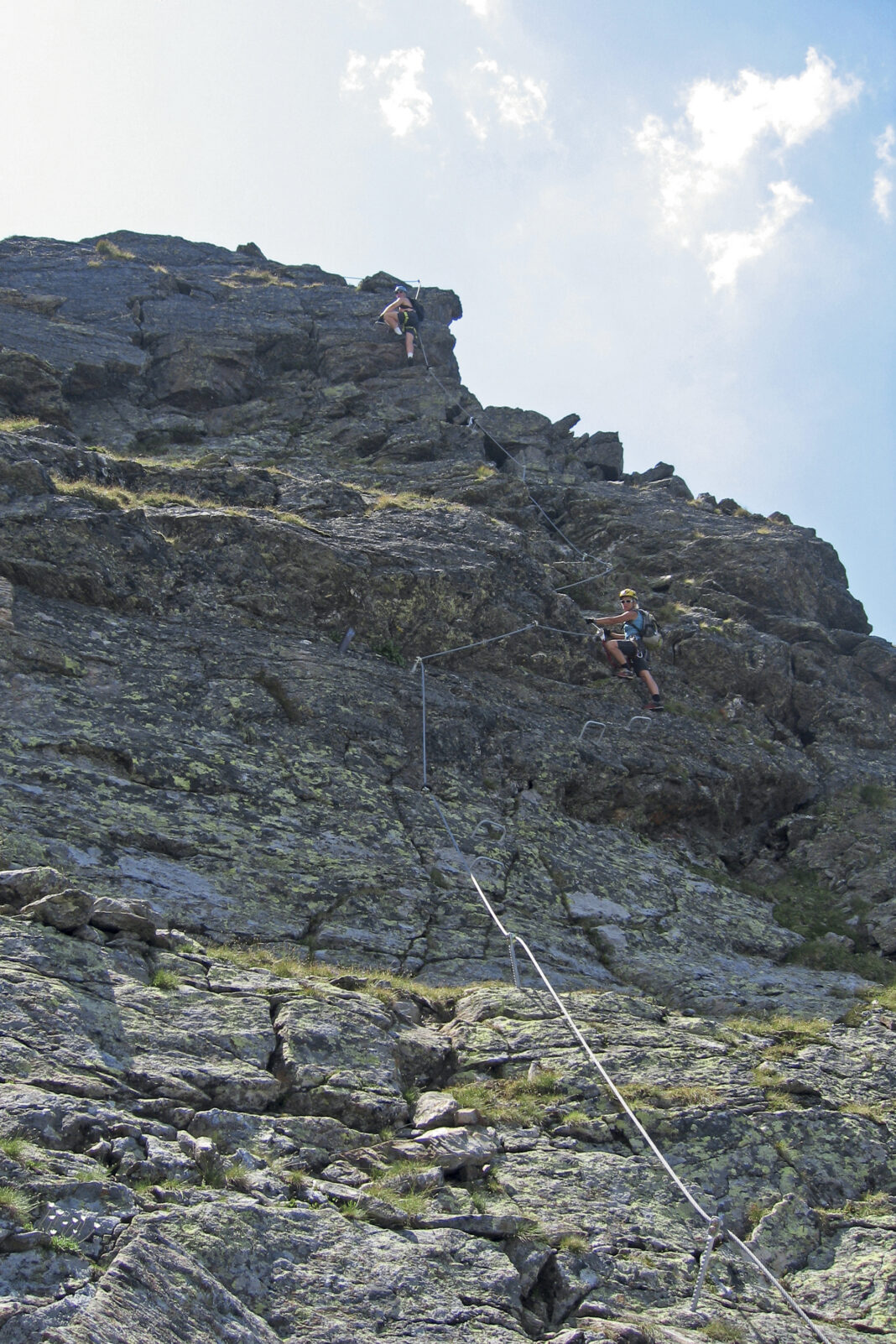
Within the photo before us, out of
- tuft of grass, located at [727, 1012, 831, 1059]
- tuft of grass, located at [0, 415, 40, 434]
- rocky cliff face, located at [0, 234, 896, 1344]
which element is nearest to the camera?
rocky cliff face, located at [0, 234, 896, 1344]

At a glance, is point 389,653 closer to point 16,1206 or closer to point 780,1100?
point 780,1100

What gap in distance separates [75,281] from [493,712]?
21.2m

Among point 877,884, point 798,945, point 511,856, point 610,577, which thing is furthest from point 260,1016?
point 610,577

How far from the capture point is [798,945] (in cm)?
1359

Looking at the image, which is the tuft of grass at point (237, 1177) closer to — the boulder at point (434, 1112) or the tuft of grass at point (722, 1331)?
the boulder at point (434, 1112)

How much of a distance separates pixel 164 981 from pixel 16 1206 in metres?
2.95

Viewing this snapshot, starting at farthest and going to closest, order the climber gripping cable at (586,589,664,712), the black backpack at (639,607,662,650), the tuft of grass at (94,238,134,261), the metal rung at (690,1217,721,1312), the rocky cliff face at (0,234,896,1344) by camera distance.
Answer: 1. the tuft of grass at (94,238,134,261)
2. the black backpack at (639,607,662,650)
3. the climber gripping cable at (586,589,664,712)
4. the metal rung at (690,1217,721,1312)
5. the rocky cliff face at (0,234,896,1344)

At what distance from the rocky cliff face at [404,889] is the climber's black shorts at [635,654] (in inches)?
17.7

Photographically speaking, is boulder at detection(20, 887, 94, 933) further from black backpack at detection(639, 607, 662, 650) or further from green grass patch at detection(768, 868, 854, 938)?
black backpack at detection(639, 607, 662, 650)

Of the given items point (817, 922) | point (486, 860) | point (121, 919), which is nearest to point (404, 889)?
point (486, 860)

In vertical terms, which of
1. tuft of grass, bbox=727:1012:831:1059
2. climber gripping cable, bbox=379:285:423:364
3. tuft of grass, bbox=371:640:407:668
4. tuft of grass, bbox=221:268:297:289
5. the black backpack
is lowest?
tuft of grass, bbox=727:1012:831:1059

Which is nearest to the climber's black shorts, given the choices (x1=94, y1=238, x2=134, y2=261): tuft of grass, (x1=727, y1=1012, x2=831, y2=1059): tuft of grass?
(x1=727, y1=1012, x2=831, y2=1059): tuft of grass

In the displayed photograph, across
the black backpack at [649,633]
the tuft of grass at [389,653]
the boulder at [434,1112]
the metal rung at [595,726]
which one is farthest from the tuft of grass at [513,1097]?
the black backpack at [649,633]

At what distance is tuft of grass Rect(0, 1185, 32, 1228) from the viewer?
5289mm
